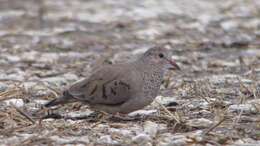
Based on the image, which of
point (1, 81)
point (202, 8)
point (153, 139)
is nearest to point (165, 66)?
point (153, 139)

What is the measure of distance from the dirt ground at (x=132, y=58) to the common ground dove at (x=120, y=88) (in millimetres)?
127

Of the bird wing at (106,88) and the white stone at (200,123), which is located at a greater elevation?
the bird wing at (106,88)

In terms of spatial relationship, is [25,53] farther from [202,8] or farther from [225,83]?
[202,8]

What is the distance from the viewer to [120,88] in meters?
6.72

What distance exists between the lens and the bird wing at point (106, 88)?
671cm

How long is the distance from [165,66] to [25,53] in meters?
3.19

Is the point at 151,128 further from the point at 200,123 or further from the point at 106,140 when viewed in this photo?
the point at 106,140

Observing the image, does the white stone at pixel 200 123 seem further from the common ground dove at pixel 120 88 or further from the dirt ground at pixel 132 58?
the common ground dove at pixel 120 88

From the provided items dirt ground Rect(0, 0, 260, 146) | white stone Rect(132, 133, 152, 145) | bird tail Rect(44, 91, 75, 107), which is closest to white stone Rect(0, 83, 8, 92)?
dirt ground Rect(0, 0, 260, 146)

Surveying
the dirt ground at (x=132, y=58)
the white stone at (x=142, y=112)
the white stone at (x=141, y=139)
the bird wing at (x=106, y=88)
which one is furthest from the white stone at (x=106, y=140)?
the white stone at (x=142, y=112)

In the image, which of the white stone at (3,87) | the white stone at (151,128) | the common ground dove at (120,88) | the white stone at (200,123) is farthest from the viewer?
the white stone at (3,87)

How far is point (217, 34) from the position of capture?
11469 millimetres

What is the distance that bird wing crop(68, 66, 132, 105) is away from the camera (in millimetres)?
6711

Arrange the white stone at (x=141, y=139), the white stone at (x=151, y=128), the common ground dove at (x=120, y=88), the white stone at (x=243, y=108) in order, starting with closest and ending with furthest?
the white stone at (x=141, y=139)
the white stone at (x=151, y=128)
the common ground dove at (x=120, y=88)
the white stone at (x=243, y=108)
